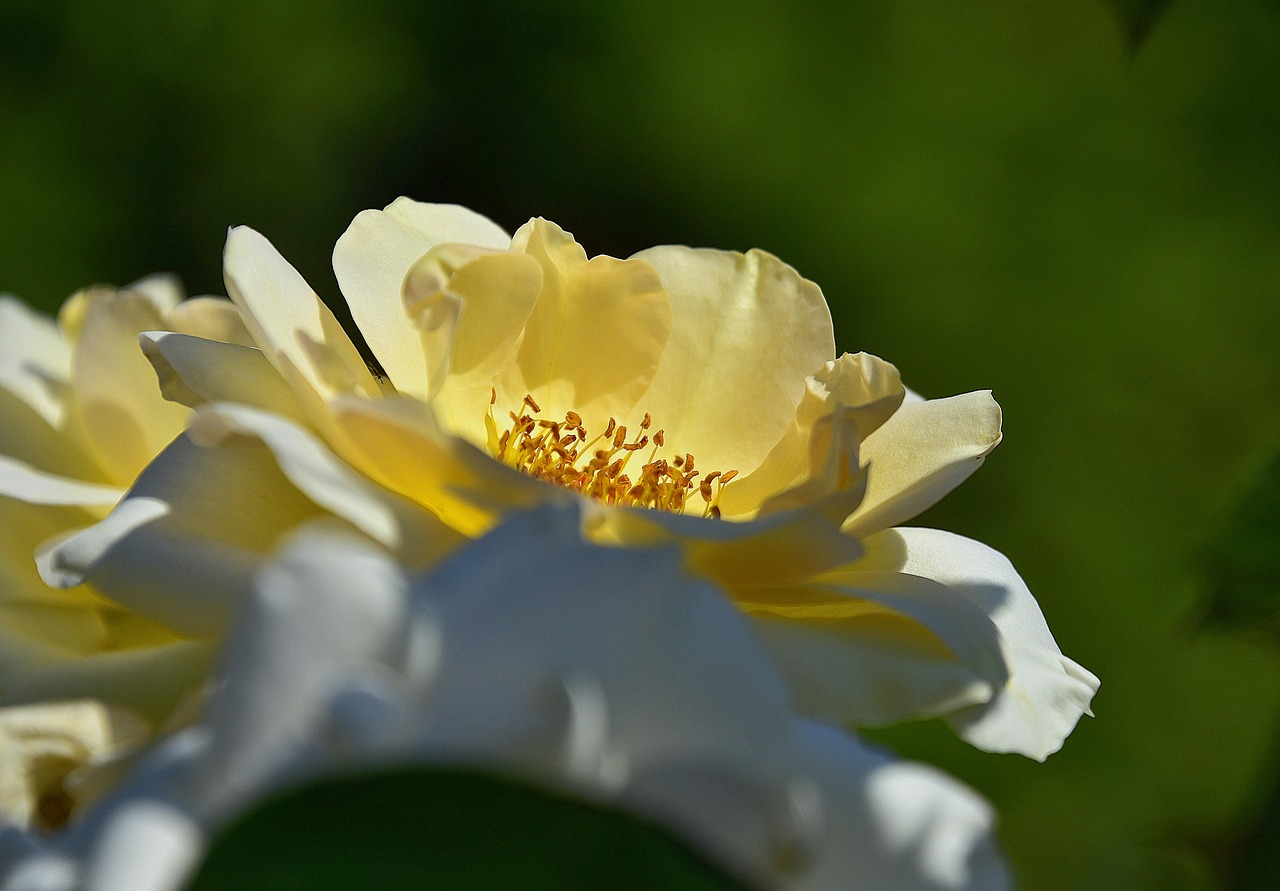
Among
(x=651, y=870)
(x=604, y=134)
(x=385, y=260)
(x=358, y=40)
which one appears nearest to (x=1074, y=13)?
(x=604, y=134)

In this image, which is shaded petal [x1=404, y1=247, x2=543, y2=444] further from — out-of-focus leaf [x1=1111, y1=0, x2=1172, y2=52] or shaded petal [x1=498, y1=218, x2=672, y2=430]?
out-of-focus leaf [x1=1111, y1=0, x2=1172, y2=52]

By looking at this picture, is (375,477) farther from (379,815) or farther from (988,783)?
(988,783)

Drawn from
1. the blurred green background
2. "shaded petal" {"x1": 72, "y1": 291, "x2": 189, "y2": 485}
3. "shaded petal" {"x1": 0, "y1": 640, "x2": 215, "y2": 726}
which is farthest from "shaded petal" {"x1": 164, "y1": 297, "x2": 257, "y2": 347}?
the blurred green background

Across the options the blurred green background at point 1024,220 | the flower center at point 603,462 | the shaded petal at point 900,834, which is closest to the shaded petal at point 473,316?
the flower center at point 603,462

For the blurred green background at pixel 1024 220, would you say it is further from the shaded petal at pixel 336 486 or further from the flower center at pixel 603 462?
the shaded petal at pixel 336 486

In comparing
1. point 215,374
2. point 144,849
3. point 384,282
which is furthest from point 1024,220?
point 144,849

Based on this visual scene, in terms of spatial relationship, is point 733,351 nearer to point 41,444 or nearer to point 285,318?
point 285,318
